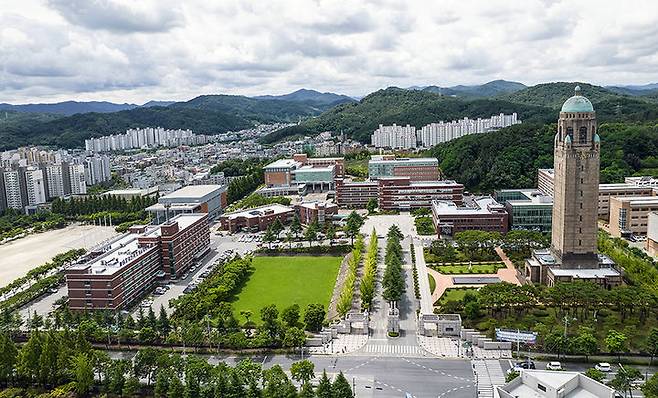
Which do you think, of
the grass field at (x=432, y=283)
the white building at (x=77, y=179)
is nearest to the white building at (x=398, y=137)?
the white building at (x=77, y=179)

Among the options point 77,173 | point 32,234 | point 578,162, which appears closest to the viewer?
point 578,162

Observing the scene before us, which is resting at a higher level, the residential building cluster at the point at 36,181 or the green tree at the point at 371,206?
the residential building cluster at the point at 36,181

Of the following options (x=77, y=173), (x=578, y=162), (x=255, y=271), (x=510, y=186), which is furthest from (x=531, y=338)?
(x=77, y=173)

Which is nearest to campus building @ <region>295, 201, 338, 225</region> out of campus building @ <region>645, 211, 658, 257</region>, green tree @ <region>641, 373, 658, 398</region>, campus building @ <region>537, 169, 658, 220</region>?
campus building @ <region>537, 169, 658, 220</region>

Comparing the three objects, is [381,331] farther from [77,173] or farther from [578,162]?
[77,173]

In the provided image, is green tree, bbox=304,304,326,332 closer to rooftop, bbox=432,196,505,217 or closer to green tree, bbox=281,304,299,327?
green tree, bbox=281,304,299,327

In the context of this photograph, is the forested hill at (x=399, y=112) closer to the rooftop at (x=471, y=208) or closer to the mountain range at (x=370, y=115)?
the mountain range at (x=370, y=115)

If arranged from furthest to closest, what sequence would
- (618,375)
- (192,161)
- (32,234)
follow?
(192,161), (32,234), (618,375)
